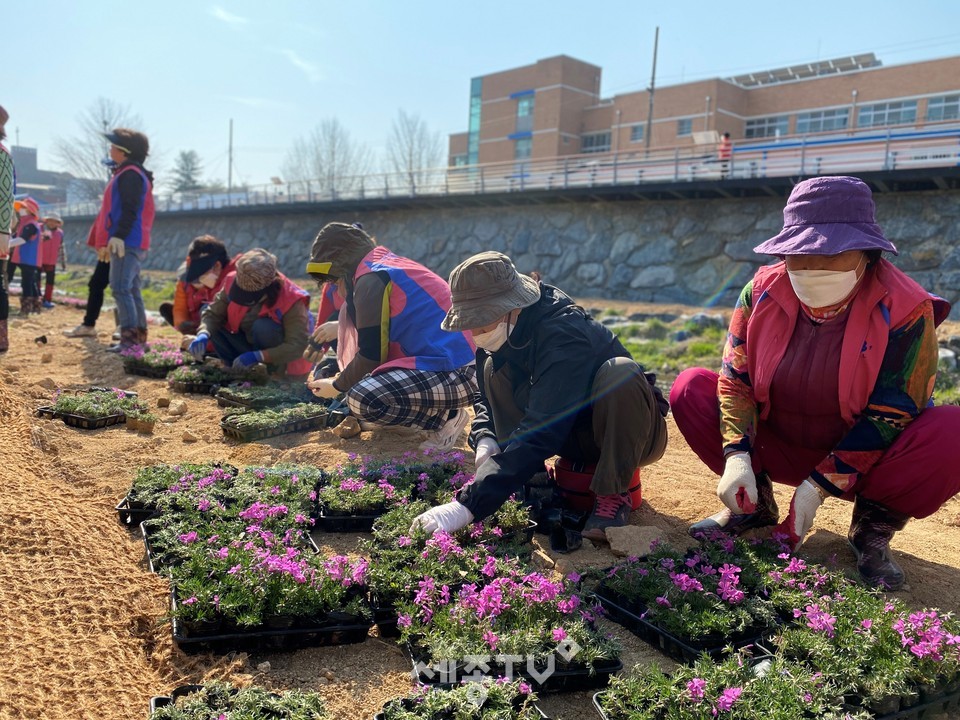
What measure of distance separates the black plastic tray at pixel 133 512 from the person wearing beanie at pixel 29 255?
28.2ft

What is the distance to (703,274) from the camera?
14086 mm

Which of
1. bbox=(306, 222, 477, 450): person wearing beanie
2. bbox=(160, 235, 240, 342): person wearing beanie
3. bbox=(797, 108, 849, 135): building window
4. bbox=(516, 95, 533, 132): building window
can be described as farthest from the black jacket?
bbox=(516, 95, 533, 132): building window

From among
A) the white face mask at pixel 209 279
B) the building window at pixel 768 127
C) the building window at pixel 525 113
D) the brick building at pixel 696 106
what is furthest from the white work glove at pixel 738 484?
the building window at pixel 525 113

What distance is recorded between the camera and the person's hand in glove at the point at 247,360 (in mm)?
5891

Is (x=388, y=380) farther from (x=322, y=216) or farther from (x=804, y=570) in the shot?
(x=322, y=216)

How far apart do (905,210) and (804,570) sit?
11471 mm

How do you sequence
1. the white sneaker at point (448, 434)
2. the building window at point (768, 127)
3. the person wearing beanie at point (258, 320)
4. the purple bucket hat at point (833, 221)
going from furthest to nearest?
1. the building window at point (768, 127)
2. the person wearing beanie at point (258, 320)
3. the white sneaker at point (448, 434)
4. the purple bucket hat at point (833, 221)

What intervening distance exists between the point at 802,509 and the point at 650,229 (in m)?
13.2

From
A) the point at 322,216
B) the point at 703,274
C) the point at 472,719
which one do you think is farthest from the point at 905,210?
the point at 322,216

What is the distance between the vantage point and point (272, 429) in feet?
15.2

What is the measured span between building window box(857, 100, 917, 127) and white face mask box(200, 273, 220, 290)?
27601 millimetres

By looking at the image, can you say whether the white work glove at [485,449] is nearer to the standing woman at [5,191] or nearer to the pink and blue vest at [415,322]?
the pink and blue vest at [415,322]

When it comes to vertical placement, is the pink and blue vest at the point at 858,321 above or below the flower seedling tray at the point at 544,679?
above

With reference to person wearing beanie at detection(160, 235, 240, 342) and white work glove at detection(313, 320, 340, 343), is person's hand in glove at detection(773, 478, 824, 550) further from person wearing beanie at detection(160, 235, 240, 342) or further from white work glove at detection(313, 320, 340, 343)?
person wearing beanie at detection(160, 235, 240, 342)
